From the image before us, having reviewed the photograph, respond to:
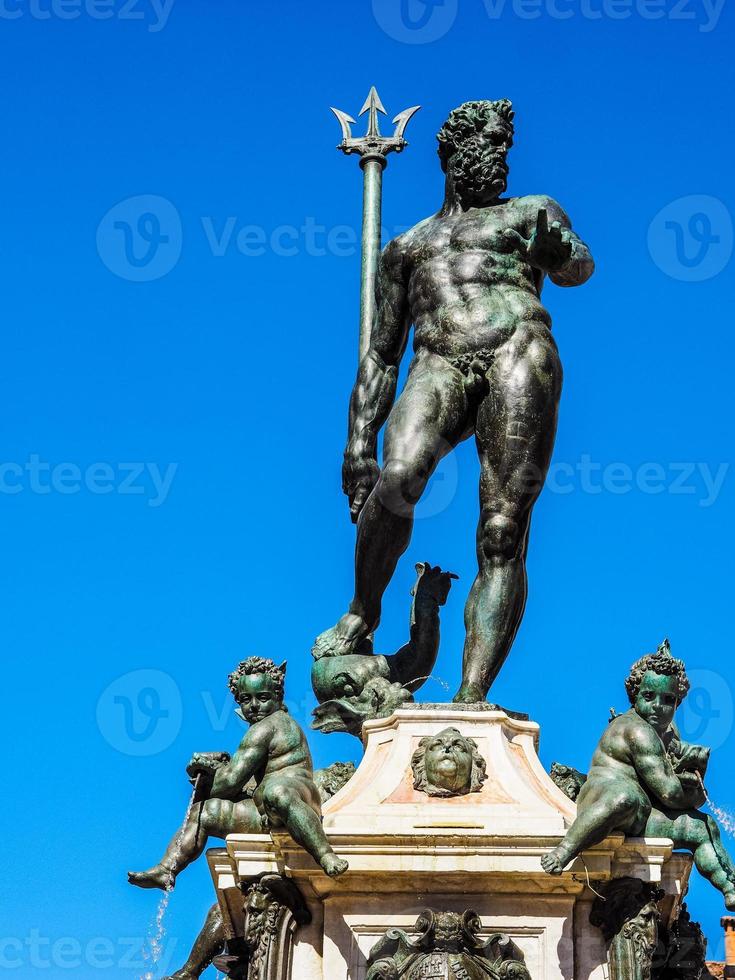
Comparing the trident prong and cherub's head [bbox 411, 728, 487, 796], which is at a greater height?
the trident prong

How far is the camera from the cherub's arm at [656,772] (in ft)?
39.3

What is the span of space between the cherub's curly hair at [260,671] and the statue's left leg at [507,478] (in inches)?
45.2

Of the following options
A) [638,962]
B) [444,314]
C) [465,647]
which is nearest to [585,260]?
[444,314]

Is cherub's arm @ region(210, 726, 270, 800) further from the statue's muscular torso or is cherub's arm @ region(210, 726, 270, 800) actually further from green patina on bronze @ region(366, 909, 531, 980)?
the statue's muscular torso

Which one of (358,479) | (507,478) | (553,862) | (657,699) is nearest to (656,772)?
(657,699)

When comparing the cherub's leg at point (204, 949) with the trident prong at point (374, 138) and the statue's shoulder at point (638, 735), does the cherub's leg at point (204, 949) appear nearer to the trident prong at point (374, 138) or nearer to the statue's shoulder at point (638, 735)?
the statue's shoulder at point (638, 735)

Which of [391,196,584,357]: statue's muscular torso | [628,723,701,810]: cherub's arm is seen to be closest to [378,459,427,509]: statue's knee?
[391,196,584,357]: statue's muscular torso

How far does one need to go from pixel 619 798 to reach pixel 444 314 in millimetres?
3640

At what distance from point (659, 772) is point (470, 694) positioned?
1.33 meters

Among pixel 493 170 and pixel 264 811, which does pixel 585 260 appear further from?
pixel 264 811

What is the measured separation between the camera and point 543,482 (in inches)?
531

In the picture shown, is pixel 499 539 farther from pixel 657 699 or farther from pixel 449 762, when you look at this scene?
pixel 449 762

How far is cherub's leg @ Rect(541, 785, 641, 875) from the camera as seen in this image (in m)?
11.3

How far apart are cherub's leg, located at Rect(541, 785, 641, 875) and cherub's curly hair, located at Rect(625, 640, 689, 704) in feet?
2.28
